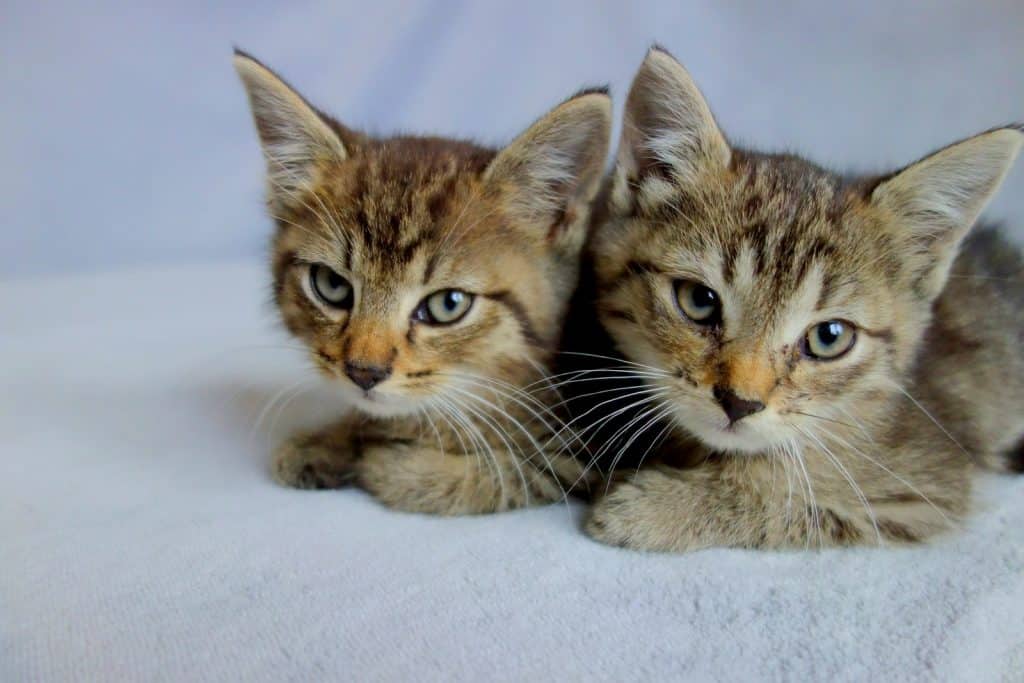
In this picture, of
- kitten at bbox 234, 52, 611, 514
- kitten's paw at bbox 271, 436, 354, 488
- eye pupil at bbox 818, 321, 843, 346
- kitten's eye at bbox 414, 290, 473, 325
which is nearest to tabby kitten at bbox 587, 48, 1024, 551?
eye pupil at bbox 818, 321, 843, 346

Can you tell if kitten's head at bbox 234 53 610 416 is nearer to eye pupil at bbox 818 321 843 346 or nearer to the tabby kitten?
the tabby kitten

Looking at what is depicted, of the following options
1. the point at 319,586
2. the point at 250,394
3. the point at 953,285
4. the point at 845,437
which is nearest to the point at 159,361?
the point at 250,394

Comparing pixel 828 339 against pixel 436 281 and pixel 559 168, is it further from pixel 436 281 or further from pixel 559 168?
pixel 436 281

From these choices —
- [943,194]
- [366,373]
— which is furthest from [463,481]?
[943,194]

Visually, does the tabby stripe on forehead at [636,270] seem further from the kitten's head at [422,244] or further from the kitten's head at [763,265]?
the kitten's head at [422,244]

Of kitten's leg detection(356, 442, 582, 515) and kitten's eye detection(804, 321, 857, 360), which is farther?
kitten's leg detection(356, 442, 582, 515)
